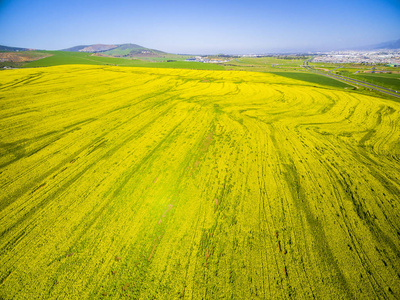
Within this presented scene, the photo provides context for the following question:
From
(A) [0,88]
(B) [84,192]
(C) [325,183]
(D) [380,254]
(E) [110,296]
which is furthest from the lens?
(A) [0,88]

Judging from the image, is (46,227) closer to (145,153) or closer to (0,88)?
(145,153)

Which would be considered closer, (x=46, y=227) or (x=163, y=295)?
(x=163, y=295)

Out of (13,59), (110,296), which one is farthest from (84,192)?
(13,59)

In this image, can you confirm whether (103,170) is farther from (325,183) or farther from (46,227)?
(325,183)

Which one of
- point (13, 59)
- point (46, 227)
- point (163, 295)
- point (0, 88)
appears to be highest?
point (13, 59)

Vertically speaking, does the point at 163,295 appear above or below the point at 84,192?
below

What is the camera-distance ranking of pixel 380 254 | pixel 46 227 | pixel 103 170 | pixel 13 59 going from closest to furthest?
pixel 380 254 → pixel 46 227 → pixel 103 170 → pixel 13 59

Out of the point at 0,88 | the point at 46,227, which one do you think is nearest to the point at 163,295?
the point at 46,227
